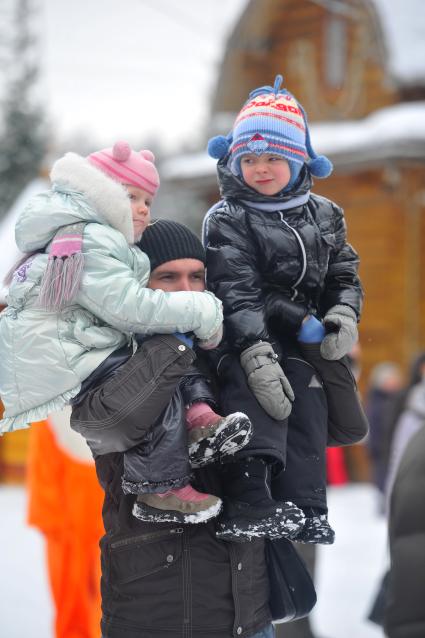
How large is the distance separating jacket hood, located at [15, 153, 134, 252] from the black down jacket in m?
0.29

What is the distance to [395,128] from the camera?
11.3 meters

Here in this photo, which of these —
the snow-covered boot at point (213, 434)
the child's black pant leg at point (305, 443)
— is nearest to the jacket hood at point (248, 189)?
the child's black pant leg at point (305, 443)

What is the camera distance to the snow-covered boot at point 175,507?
2.37 meters

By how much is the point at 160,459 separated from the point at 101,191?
73 cm

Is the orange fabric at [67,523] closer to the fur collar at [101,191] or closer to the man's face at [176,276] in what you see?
the man's face at [176,276]

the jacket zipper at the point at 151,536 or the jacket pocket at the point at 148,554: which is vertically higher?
the jacket zipper at the point at 151,536

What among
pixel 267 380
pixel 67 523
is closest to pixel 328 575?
pixel 67 523

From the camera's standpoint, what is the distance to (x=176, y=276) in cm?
258

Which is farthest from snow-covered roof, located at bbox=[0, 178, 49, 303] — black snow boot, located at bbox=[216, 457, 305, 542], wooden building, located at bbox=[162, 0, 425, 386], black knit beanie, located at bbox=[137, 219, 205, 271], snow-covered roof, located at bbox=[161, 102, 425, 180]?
wooden building, located at bbox=[162, 0, 425, 386]

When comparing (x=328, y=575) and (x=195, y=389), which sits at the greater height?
(x=195, y=389)

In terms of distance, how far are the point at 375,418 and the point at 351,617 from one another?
482cm

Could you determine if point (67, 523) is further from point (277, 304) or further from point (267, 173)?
point (267, 173)

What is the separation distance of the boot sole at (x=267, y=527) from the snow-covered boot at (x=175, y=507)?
79 millimetres

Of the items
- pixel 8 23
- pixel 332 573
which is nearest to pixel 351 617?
pixel 332 573
